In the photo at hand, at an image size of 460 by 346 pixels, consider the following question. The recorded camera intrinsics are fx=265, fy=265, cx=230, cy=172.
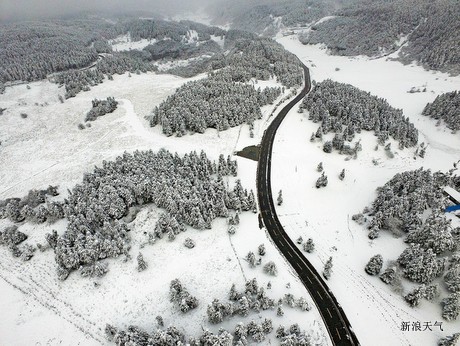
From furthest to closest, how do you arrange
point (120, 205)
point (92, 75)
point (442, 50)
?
point (442, 50), point (92, 75), point (120, 205)

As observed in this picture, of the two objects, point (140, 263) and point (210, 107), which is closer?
point (140, 263)

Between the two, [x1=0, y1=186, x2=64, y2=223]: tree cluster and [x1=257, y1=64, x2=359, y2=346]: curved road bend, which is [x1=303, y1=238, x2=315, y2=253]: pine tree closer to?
[x1=257, y1=64, x2=359, y2=346]: curved road bend

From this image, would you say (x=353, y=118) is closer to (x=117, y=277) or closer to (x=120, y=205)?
(x=120, y=205)

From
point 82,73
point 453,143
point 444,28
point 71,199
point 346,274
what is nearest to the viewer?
point 346,274

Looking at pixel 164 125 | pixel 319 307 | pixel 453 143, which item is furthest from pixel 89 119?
pixel 453 143

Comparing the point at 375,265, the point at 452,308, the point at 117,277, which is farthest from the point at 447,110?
the point at 117,277

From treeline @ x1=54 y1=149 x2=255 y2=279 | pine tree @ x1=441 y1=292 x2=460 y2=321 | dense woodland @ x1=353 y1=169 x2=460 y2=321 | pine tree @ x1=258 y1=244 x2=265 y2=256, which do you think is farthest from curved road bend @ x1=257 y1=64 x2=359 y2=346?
pine tree @ x1=441 y1=292 x2=460 y2=321

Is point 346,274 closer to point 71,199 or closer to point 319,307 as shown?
point 319,307
